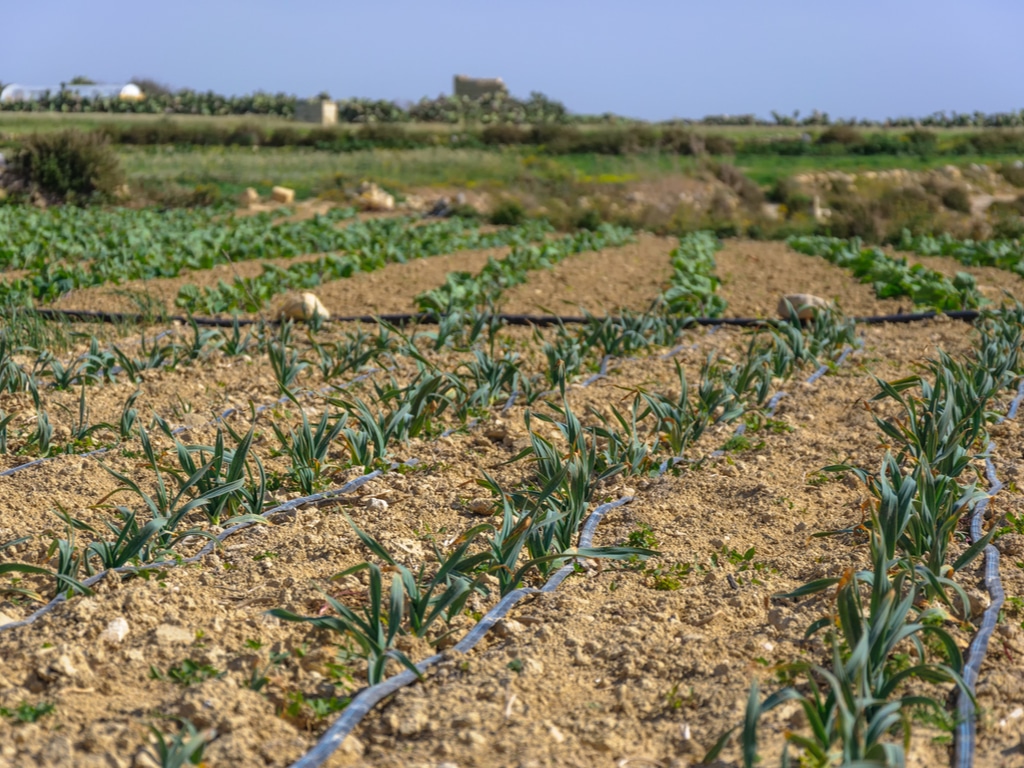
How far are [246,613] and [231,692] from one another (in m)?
0.47

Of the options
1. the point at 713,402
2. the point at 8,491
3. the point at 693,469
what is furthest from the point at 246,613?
the point at 713,402

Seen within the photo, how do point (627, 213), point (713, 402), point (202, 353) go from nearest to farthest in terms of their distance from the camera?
point (713, 402), point (202, 353), point (627, 213)

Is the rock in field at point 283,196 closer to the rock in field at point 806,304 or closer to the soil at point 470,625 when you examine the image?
the rock in field at point 806,304

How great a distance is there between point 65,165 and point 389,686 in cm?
1623

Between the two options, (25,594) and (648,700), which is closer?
(648,700)

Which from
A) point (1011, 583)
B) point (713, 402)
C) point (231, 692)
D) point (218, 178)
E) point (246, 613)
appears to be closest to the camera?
point (231, 692)

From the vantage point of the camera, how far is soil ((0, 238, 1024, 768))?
2.17 m

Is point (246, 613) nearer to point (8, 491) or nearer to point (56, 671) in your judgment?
point (56, 671)

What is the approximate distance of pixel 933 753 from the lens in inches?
83.9

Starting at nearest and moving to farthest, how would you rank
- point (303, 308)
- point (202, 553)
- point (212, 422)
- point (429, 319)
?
point (202, 553)
point (212, 422)
point (303, 308)
point (429, 319)

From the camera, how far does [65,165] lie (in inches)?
653

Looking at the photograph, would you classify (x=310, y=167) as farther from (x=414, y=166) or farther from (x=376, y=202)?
(x=376, y=202)

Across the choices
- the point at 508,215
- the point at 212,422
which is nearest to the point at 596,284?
the point at 212,422

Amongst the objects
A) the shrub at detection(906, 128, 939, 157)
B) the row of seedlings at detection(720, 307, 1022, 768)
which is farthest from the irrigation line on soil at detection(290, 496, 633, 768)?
the shrub at detection(906, 128, 939, 157)
